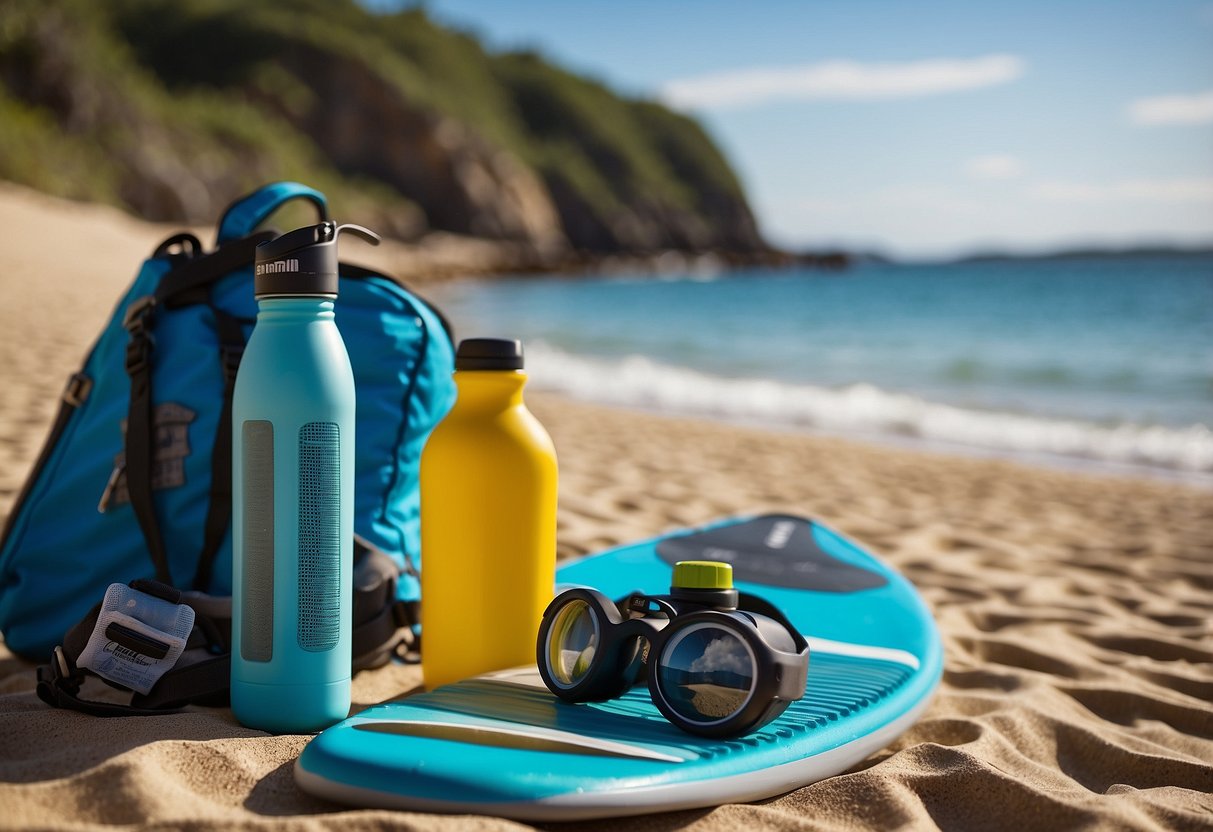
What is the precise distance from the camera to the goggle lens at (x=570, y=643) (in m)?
1.49

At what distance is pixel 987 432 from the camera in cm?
682

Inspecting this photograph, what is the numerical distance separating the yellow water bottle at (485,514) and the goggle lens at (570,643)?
120 millimetres

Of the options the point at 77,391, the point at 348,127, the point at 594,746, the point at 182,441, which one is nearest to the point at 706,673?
the point at 594,746

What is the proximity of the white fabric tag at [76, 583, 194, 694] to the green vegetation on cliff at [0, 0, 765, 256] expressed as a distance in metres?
18.7

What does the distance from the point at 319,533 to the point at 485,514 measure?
0.85 ft

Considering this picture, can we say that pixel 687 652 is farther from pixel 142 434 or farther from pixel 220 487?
pixel 142 434

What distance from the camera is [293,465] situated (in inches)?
54.1

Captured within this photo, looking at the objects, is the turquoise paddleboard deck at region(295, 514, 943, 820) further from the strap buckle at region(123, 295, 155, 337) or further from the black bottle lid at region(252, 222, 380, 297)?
the strap buckle at region(123, 295, 155, 337)

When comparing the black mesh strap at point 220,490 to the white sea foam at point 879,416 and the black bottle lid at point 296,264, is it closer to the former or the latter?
the black bottle lid at point 296,264

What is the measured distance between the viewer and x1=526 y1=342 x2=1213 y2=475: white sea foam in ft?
20.5

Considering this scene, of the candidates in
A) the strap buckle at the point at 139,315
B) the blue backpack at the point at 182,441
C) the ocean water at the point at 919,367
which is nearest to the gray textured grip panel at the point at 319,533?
the blue backpack at the point at 182,441

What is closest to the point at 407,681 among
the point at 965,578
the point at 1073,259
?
the point at 965,578

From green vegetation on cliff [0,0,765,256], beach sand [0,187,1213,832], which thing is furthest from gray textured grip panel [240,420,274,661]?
green vegetation on cliff [0,0,765,256]

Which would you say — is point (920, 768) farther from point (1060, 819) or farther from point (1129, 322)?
point (1129, 322)
